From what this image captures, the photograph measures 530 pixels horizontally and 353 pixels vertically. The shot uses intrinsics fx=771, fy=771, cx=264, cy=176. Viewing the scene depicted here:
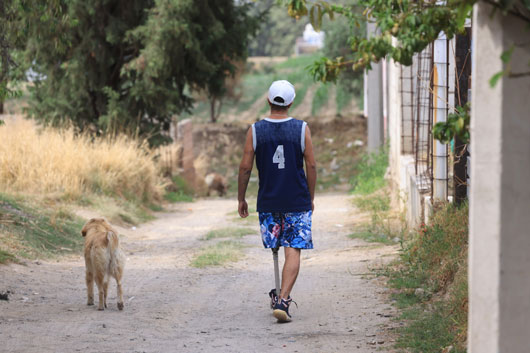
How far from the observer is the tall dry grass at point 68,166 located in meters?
12.8

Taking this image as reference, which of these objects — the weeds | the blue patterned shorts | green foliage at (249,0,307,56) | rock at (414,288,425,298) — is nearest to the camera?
the blue patterned shorts

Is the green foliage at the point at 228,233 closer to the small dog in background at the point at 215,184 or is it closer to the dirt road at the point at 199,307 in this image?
the dirt road at the point at 199,307

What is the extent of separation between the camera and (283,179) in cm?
596

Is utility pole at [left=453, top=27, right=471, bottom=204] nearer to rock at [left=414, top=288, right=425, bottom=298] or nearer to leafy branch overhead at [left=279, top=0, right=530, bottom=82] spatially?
rock at [left=414, top=288, right=425, bottom=298]

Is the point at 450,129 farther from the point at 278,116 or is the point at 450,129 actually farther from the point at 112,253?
the point at 112,253

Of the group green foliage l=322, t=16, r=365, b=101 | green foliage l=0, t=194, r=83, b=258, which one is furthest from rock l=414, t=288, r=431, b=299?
green foliage l=322, t=16, r=365, b=101

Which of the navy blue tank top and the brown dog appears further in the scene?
the brown dog

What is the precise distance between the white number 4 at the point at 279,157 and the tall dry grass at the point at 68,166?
7.52 meters

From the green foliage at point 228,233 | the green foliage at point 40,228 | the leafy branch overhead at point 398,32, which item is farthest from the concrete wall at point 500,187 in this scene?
the green foliage at point 228,233

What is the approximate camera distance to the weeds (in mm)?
8903

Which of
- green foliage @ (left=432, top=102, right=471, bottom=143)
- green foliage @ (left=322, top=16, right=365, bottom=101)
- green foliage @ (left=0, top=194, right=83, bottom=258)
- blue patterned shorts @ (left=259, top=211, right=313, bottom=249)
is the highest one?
green foliage @ (left=322, top=16, right=365, bottom=101)

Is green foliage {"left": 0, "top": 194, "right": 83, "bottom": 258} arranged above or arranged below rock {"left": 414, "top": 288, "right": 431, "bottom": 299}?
above

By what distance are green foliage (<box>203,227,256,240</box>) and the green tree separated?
6026mm

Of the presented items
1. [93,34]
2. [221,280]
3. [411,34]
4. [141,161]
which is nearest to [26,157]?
[141,161]
